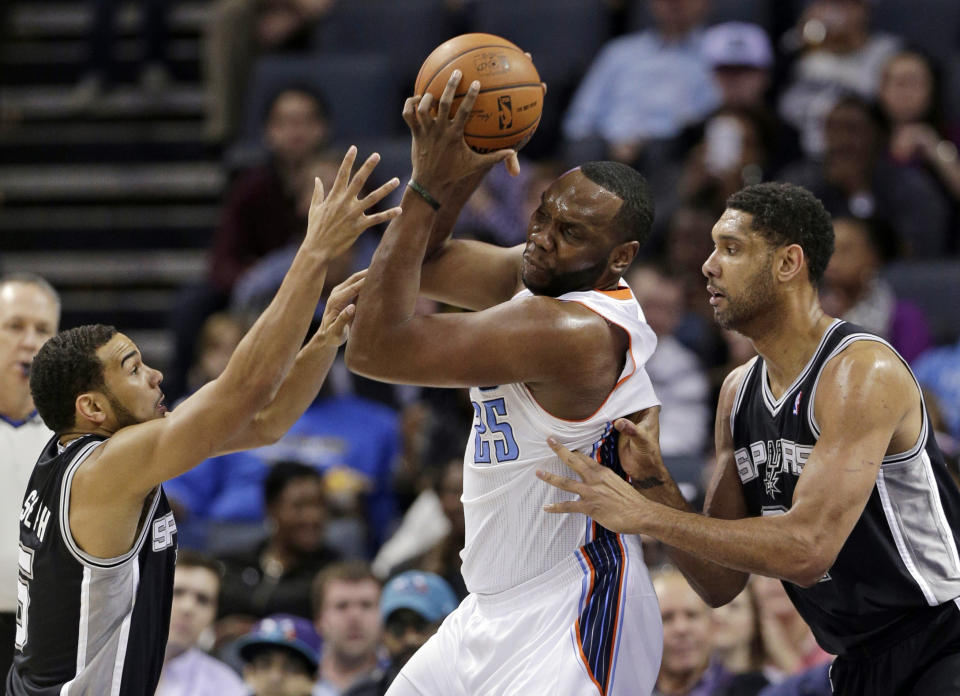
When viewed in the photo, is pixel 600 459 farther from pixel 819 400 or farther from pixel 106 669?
pixel 106 669

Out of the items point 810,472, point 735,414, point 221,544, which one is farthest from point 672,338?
point 810,472

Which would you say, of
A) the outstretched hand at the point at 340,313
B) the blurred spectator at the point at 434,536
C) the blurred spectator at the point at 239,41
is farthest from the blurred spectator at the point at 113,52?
the outstretched hand at the point at 340,313

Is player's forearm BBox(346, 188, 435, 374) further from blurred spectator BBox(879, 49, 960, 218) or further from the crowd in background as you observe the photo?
blurred spectator BBox(879, 49, 960, 218)

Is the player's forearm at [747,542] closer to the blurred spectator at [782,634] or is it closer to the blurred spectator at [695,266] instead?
the blurred spectator at [782,634]

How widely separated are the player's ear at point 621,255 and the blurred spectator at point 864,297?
3.87m

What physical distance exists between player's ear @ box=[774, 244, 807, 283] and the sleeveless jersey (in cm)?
45

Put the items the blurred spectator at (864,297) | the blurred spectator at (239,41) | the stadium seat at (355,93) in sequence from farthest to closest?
1. the blurred spectator at (239,41)
2. the stadium seat at (355,93)
3. the blurred spectator at (864,297)

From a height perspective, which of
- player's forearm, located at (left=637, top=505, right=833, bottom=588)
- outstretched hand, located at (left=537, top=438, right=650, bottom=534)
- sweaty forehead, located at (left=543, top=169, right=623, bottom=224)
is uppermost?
sweaty forehead, located at (left=543, top=169, right=623, bottom=224)

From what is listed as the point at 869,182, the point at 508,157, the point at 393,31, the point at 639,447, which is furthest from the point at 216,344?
the point at 639,447

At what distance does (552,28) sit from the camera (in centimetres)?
1111

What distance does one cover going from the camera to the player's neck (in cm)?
452

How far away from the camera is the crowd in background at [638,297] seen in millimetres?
6906

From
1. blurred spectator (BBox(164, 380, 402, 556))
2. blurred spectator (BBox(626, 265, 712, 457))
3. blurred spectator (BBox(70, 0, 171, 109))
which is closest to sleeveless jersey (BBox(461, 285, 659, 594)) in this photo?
Answer: blurred spectator (BBox(626, 265, 712, 457))

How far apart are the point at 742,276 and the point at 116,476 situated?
2030mm
